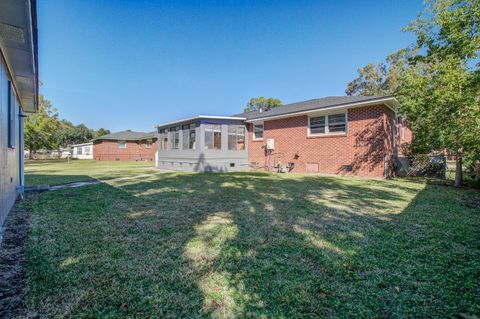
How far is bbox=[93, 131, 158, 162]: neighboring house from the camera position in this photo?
104 feet

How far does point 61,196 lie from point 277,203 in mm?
5558

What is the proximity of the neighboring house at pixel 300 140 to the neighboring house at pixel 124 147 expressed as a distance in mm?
15881

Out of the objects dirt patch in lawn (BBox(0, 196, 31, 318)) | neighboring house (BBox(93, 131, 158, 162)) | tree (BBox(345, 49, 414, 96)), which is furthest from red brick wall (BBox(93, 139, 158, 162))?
tree (BBox(345, 49, 414, 96))

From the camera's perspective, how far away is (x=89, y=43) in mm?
11828

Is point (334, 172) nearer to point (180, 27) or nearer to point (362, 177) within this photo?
point (362, 177)

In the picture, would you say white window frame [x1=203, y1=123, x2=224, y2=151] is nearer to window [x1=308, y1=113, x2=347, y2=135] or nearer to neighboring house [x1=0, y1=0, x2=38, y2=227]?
window [x1=308, y1=113, x2=347, y2=135]

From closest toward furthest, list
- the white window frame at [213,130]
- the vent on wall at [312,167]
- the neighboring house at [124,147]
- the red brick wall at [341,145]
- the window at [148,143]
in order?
the red brick wall at [341,145] → the vent on wall at [312,167] → the white window frame at [213,130] → the window at [148,143] → the neighboring house at [124,147]

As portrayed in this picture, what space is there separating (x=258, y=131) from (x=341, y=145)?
5635mm

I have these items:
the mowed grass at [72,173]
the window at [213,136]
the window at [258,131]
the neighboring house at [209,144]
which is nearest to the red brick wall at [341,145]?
the window at [258,131]

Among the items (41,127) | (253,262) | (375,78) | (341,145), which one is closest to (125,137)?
(41,127)

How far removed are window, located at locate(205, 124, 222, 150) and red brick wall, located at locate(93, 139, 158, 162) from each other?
19.9 m

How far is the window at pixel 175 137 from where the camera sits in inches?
611

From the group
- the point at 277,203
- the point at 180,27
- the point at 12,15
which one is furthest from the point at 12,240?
the point at 180,27

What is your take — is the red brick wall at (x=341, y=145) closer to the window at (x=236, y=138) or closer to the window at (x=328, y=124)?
the window at (x=328, y=124)
